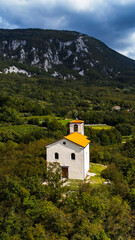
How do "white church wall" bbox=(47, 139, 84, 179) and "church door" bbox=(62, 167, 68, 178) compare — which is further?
"church door" bbox=(62, 167, 68, 178)

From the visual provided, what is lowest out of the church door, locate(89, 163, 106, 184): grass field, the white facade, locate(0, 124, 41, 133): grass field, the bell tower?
locate(89, 163, 106, 184): grass field

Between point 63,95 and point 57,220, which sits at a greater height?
point 63,95

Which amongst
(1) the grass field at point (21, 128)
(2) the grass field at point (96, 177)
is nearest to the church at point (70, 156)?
(2) the grass field at point (96, 177)

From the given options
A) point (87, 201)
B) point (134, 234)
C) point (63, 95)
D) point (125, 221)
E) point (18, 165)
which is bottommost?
point (134, 234)

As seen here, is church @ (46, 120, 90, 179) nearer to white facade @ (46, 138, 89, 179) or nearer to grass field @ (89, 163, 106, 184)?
white facade @ (46, 138, 89, 179)

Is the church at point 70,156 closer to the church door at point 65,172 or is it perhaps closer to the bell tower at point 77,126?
the church door at point 65,172

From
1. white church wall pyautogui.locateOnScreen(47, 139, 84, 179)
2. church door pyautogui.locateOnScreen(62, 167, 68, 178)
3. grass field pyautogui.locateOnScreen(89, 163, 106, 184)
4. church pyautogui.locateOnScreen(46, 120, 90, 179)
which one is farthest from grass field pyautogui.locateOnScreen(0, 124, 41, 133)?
church door pyautogui.locateOnScreen(62, 167, 68, 178)

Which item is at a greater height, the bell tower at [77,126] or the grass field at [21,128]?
the bell tower at [77,126]

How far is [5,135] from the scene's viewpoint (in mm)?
57000

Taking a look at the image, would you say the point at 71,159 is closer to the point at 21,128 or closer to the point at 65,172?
the point at 65,172

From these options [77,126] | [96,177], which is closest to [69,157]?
[96,177]

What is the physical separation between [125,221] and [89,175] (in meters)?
11.3

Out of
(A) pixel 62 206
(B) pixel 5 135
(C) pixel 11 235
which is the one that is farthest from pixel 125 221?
(B) pixel 5 135

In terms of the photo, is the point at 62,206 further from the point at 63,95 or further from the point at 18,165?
the point at 63,95
